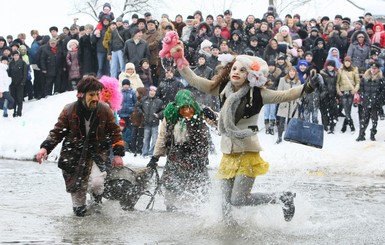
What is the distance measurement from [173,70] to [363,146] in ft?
14.2

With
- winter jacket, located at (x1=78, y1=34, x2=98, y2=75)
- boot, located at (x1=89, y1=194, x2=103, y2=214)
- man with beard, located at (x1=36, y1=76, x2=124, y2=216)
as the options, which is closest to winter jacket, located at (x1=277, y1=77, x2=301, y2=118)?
winter jacket, located at (x1=78, y1=34, x2=98, y2=75)

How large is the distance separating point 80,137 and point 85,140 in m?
0.06

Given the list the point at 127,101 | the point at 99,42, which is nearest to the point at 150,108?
the point at 127,101

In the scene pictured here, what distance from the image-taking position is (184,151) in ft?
34.4

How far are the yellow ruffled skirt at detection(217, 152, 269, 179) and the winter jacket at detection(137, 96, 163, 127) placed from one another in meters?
9.40

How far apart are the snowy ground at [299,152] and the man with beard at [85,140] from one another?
7887mm

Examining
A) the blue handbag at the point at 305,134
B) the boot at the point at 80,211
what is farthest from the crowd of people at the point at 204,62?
the blue handbag at the point at 305,134

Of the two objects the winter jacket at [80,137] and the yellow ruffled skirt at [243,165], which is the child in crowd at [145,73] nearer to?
the winter jacket at [80,137]

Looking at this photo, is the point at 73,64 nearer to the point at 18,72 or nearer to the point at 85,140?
the point at 18,72

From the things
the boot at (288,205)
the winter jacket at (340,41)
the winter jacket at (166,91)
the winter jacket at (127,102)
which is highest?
the winter jacket at (340,41)

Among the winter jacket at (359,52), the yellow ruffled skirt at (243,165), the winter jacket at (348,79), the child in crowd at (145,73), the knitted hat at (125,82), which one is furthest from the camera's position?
the winter jacket at (359,52)

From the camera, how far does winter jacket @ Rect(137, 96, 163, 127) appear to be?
18.5 m

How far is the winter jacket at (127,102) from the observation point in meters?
19.1

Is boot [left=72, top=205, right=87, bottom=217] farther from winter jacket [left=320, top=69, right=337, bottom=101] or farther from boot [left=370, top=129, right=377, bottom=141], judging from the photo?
winter jacket [left=320, top=69, right=337, bottom=101]
